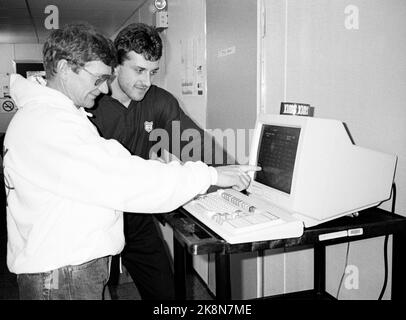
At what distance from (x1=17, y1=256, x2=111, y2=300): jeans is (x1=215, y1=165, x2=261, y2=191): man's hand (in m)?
0.43

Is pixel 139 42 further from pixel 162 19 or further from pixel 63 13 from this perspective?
pixel 63 13

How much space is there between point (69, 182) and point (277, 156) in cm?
69

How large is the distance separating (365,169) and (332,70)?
61 cm

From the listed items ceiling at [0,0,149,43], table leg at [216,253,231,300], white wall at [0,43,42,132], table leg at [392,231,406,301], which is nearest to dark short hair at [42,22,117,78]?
table leg at [216,253,231,300]

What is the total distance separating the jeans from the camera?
104 centimetres

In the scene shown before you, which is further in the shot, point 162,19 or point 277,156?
point 162,19

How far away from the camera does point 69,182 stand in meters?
1.00

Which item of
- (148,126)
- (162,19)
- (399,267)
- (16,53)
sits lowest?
(399,267)

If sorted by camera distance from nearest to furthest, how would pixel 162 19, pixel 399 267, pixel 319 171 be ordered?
pixel 319 171 → pixel 399 267 → pixel 162 19

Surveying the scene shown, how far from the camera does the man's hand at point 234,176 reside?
1223 millimetres

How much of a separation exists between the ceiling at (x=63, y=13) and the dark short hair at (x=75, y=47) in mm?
2412

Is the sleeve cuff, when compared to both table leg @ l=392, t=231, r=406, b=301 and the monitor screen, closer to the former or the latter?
the monitor screen

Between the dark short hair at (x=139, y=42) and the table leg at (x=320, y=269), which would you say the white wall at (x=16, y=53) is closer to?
the dark short hair at (x=139, y=42)
